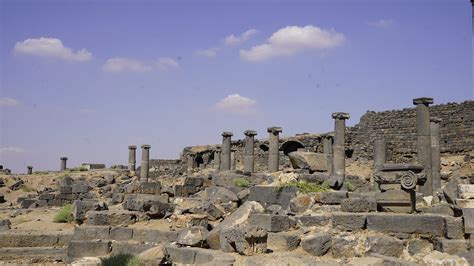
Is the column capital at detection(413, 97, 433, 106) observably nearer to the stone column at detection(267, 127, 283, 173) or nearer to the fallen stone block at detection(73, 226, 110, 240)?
the stone column at detection(267, 127, 283, 173)

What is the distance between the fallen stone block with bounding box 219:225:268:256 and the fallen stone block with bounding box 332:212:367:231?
71.9 inches

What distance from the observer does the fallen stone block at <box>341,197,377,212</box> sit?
10.3 m

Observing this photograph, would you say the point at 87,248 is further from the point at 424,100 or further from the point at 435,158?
the point at 435,158

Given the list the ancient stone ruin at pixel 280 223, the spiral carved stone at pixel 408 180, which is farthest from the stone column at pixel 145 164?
the spiral carved stone at pixel 408 180

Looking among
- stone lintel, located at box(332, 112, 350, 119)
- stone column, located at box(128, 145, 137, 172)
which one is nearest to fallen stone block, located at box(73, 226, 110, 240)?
stone lintel, located at box(332, 112, 350, 119)

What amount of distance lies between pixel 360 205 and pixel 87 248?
690 centimetres

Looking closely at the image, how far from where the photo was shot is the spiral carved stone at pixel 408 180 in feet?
33.3

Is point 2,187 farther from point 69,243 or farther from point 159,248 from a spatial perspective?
point 159,248

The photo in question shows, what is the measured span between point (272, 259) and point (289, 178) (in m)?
6.77

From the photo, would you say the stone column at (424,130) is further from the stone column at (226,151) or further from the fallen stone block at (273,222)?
the stone column at (226,151)

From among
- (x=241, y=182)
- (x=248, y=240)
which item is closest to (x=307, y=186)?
(x=241, y=182)

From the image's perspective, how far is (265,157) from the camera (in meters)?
43.0

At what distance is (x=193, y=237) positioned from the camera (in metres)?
10.0

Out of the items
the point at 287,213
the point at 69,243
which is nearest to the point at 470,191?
the point at 287,213
